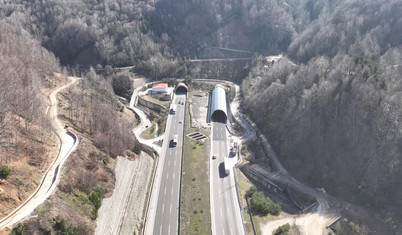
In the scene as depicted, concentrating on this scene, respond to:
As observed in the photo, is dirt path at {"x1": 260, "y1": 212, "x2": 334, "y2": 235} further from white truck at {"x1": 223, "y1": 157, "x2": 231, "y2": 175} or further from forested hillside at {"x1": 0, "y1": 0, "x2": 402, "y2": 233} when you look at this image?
white truck at {"x1": 223, "y1": 157, "x2": 231, "y2": 175}

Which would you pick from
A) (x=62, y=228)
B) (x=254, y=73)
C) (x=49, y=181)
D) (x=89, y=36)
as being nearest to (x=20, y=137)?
(x=49, y=181)

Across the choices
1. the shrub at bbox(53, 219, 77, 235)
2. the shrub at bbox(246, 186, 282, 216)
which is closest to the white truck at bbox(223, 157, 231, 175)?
the shrub at bbox(246, 186, 282, 216)

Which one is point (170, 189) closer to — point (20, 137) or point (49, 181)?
point (49, 181)

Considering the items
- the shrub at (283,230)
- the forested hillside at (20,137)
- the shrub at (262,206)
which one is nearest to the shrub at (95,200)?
the forested hillside at (20,137)

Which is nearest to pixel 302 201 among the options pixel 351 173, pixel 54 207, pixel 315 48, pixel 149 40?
pixel 351 173

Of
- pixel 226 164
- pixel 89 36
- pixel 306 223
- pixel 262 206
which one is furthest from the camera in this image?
pixel 89 36

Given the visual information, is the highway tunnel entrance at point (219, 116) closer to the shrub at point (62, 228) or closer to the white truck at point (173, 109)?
the white truck at point (173, 109)
